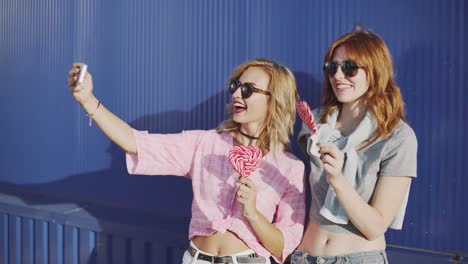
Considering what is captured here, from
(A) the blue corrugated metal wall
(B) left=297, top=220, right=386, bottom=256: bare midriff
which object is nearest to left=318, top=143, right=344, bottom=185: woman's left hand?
(B) left=297, top=220, right=386, bottom=256: bare midriff

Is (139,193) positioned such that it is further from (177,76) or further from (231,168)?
(231,168)

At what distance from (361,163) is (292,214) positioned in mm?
461

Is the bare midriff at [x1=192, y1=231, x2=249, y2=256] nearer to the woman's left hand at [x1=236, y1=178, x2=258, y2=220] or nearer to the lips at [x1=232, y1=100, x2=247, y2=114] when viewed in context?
the woman's left hand at [x1=236, y1=178, x2=258, y2=220]

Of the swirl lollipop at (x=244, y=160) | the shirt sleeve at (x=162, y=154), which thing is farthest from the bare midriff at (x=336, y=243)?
the shirt sleeve at (x=162, y=154)

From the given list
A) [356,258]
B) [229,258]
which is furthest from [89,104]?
[356,258]

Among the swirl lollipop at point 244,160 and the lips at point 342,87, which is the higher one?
the lips at point 342,87

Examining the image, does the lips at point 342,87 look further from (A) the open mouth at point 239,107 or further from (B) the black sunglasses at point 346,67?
(A) the open mouth at point 239,107

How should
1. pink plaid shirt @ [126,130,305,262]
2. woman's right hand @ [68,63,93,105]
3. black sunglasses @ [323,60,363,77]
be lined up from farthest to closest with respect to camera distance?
pink plaid shirt @ [126,130,305,262] < woman's right hand @ [68,63,93,105] < black sunglasses @ [323,60,363,77]

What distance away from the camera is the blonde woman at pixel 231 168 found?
249 centimetres

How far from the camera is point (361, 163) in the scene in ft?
7.35

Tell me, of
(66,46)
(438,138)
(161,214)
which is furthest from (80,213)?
(438,138)

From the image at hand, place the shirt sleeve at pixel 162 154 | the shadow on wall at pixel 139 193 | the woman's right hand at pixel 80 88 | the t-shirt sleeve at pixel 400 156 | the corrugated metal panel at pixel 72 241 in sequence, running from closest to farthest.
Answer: the t-shirt sleeve at pixel 400 156, the woman's right hand at pixel 80 88, the shirt sleeve at pixel 162 154, the corrugated metal panel at pixel 72 241, the shadow on wall at pixel 139 193

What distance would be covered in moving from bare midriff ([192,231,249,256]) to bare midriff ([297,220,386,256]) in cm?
31

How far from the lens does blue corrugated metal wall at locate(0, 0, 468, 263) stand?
2605mm
